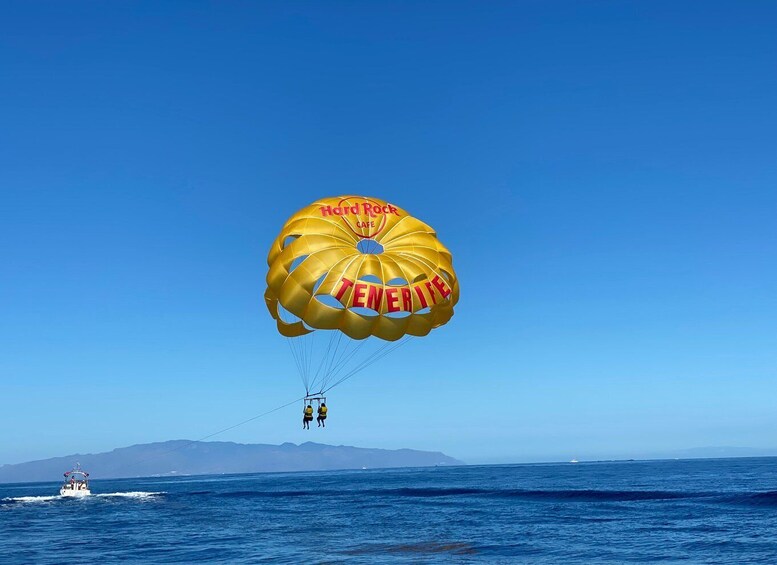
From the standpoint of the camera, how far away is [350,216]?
30.1m

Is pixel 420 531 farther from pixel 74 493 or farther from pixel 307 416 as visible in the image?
pixel 74 493

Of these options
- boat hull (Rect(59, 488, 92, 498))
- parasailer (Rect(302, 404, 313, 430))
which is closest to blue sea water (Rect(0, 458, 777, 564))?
parasailer (Rect(302, 404, 313, 430))

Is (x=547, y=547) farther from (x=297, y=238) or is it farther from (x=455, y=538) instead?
(x=297, y=238)

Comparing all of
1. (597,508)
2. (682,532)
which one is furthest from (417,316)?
(597,508)

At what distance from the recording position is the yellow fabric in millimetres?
27844

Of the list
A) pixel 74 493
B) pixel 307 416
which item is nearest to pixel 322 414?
pixel 307 416

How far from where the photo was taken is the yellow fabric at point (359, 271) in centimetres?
2784

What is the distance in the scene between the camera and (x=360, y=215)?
30219mm

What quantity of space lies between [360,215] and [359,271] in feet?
11.2

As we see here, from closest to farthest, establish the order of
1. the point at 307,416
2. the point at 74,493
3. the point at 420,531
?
the point at 307,416 → the point at 420,531 → the point at 74,493

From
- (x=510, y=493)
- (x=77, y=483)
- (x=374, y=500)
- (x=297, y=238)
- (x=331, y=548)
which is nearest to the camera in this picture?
(x=297, y=238)

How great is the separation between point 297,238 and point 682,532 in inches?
1111

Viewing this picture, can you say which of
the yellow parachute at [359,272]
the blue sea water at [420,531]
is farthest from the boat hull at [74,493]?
the yellow parachute at [359,272]

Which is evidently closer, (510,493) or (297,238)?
(297,238)
